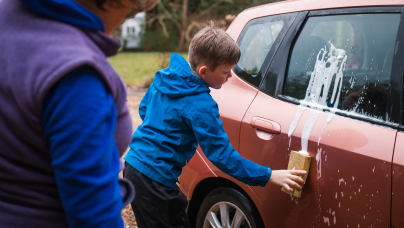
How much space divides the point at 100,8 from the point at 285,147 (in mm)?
1496

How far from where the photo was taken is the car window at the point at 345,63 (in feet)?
6.95

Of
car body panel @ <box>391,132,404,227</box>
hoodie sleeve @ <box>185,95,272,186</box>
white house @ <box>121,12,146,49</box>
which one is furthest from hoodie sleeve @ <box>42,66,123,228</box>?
white house @ <box>121,12,146,49</box>

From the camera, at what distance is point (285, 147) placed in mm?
2352

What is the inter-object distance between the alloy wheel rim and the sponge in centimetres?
53

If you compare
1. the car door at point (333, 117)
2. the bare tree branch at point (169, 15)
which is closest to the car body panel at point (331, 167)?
the car door at point (333, 117)

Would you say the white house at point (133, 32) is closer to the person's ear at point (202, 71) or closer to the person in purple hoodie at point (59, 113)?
the person's ear at point (202, 71)

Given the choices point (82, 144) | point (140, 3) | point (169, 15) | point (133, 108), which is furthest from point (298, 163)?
point (169, 15)

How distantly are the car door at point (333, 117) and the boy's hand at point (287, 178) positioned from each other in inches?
3.1

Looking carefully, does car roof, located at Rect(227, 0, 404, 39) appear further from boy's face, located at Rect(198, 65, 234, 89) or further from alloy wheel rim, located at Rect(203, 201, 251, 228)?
alloy wheel rim, located at Rect(203, 201, 251, 228)

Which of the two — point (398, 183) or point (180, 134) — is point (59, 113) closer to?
point (180, 134)

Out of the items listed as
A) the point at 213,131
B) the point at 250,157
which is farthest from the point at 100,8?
the point at 250,157

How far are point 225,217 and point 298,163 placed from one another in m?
0.79

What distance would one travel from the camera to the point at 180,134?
2.26m

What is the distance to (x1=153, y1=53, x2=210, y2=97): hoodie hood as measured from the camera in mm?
2229
